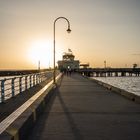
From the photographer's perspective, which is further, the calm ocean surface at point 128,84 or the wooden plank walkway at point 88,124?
the calm ocean surface at point 128,84

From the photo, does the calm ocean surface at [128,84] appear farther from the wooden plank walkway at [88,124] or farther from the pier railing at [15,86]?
the wooden plank walkway at [88,124]

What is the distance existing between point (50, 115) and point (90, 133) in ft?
12.5

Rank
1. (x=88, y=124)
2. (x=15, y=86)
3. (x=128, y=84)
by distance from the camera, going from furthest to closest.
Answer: (x=128, y=84)
(x=15, y=86)
(x=88, y=124)

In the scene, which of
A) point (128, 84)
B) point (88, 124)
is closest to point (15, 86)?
point (88, 124)

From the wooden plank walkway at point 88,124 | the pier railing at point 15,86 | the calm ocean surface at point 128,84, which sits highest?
the pier railing at point 15,86

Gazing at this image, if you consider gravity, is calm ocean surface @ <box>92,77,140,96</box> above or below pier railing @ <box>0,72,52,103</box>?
below

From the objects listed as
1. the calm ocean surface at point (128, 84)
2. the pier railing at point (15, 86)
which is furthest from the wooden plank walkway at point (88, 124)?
the calm ocean surface at point (128, 84)

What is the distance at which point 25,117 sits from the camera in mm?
10086

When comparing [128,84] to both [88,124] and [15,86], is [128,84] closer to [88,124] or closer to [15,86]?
[15,86]

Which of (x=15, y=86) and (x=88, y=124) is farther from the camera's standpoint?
(x=15, y=86)

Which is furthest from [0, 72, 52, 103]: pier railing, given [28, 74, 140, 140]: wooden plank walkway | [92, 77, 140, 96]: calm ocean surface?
[92, 77, 140, 96]: calm ocean surface

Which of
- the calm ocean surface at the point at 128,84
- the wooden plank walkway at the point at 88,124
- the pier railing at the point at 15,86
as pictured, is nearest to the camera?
the wooden plank walkway at the point at 88,124

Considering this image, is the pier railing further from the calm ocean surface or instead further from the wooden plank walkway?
the calm ocean surface

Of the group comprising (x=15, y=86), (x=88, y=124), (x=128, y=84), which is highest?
(x=15, y=86)
